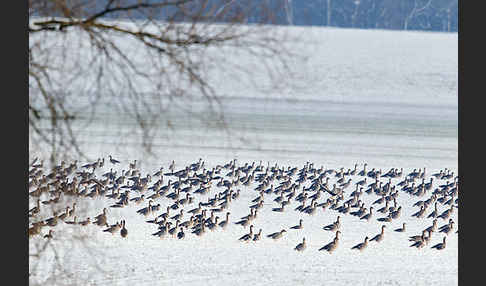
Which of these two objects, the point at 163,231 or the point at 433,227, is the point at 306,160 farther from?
the point at 163,231

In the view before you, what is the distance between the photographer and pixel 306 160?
1433 cm

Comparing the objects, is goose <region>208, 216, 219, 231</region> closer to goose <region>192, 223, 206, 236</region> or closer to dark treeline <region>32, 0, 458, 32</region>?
goose <region>192, 223, 206, 236</region>

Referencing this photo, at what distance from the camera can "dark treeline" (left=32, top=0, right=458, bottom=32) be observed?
7.86ft

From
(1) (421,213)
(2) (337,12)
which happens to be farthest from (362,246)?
(2) (337,12)

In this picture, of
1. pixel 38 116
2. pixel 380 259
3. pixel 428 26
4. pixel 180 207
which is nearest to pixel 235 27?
pixel 38 116

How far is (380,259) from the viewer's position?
327 inches

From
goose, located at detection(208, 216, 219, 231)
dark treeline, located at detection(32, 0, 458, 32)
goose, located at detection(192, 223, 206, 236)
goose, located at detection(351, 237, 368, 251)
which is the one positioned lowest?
goose, located at detection(351, 237, 368, 251)

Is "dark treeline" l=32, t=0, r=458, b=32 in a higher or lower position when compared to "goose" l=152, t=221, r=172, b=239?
higher

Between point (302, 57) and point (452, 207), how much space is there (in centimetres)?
874

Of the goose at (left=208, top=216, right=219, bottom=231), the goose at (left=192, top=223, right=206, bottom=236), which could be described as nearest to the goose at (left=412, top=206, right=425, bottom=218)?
the goose at (left=208, top=216, right=219, bottom=231)

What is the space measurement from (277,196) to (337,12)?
1038 inches

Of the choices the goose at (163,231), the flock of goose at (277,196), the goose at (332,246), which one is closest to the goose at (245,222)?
the flock of goose at (277,196)

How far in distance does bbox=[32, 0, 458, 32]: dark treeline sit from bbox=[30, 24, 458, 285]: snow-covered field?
6.2 inches

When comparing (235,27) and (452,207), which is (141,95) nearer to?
(235,27)
